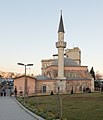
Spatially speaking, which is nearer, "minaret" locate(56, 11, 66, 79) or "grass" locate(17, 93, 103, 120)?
"grass" locate(17, 93, 103, 120)

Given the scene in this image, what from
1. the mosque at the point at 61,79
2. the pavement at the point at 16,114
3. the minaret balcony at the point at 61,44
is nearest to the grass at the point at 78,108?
the pavement at the point at 16,114

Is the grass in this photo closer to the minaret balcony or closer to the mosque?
the mosque

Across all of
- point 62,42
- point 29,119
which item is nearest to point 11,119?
point 29,119

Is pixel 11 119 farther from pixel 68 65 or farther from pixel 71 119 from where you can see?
pixel 68 65

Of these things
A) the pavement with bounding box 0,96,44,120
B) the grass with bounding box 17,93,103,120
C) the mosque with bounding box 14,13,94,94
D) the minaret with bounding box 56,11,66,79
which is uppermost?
the minaret with bounding box 56,11,66,79

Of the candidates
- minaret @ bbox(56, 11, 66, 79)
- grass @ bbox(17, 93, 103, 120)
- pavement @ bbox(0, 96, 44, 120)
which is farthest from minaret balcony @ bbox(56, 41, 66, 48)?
pavement @ bbox(0, 96, 44, 120)

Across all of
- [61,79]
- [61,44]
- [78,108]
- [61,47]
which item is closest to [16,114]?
[78,108]

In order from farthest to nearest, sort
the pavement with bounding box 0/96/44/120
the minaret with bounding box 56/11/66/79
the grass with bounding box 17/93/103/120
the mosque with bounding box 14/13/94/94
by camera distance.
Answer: the mosque with bounding box 14/13/94/94
the minaret with bounding box 56/11/66/79
the grass with bounding box 17/93/103/120
the pavement with bounding box 0/96/44/120

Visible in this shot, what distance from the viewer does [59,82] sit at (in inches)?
2835

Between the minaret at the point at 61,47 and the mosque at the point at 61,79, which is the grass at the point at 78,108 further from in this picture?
the minaret at the point at 61,47

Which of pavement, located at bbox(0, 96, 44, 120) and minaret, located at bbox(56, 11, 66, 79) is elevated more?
minaret, located at bbox(56, 11, 66, 79)

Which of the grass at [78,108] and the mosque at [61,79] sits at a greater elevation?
the mosque at [61,79]

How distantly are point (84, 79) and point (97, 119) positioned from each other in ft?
206

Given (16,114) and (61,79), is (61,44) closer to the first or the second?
(61,79)
